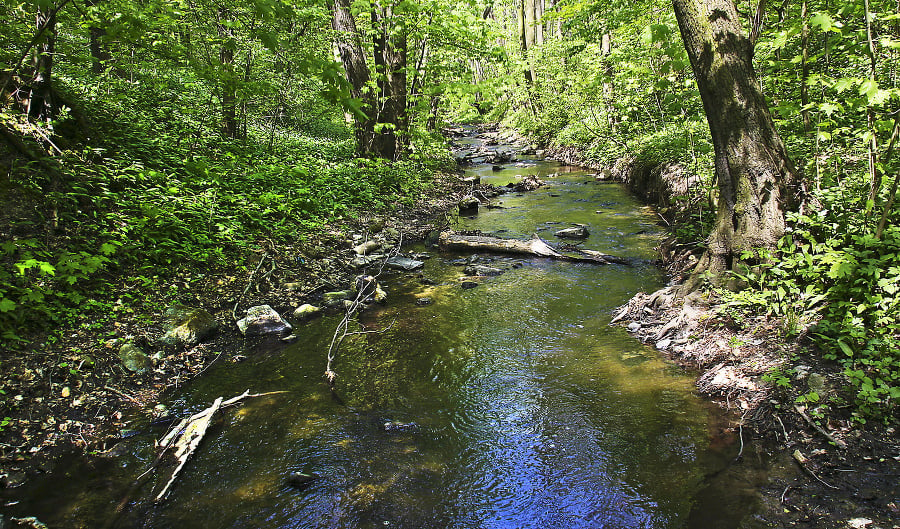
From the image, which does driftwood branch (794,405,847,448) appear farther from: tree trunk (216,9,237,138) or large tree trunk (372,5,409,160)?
large tree trunk (372,5,409,160)

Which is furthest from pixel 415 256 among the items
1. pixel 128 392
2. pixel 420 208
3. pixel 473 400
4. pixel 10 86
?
pixel 10 86

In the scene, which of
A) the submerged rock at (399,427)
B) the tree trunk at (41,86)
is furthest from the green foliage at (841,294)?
the tree trunk at (41,86)

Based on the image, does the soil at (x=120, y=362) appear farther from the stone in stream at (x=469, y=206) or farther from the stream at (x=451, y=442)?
the stone in stream at (x=469, y=206)

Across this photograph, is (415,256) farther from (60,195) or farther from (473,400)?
(60,195)

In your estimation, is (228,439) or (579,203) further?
(579,203)

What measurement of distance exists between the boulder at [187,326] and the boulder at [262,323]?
35 cm

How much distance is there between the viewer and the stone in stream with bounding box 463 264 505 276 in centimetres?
801

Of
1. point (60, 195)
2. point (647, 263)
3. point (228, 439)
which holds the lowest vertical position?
point (228, 439)

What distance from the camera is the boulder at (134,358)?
476 cm

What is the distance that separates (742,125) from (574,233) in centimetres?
464

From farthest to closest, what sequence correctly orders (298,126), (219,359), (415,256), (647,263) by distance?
(298,126) → (415,256) → (647,263) → (219,359)

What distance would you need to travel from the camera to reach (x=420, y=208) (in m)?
11.9

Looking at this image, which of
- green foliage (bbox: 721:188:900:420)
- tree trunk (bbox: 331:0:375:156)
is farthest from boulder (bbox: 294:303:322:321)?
tree trunk (bbox: 331:0:375:156)

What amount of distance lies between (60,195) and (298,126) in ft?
38.0
